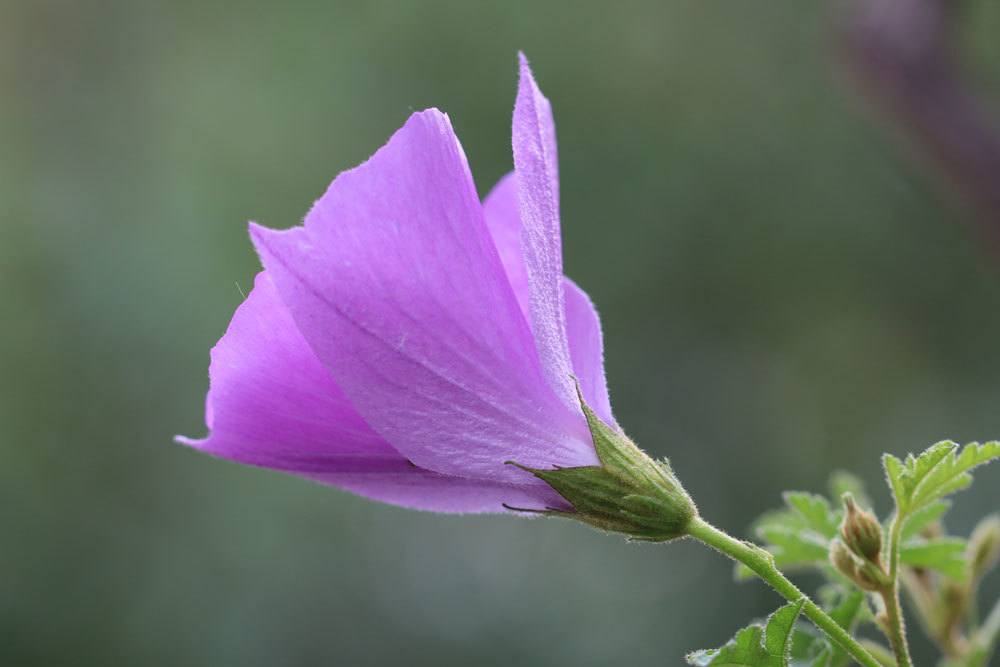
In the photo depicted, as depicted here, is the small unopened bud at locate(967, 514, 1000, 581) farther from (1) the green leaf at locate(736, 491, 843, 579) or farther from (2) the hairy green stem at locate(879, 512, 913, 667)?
(2) the hairy green stem at locate(879, 512, 913, 667)

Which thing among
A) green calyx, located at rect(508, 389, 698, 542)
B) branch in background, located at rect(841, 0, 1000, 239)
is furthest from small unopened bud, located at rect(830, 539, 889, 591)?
branch in background, located at rect(841, 0, 1000, 239)

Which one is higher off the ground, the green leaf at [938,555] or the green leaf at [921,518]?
the green leaf at [921,518]

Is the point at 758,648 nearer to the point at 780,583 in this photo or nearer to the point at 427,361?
the point at 780,583

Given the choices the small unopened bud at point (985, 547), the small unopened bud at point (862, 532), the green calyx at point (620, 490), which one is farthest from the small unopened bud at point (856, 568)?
the small unopened bud at point (985, 547)

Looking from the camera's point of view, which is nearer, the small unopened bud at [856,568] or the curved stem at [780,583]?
the curved stem at [780,583]

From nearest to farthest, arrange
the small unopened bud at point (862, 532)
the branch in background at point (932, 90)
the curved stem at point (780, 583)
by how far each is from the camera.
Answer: the curved stem at point (780, 583) → the small unopened bud at point (862, 532) → the branch in background at point (932, 90)

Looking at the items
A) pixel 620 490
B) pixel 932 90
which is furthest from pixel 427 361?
pixel 932 90

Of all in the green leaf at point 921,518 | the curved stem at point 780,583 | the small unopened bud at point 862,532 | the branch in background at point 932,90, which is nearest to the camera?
the curved stem at point 780,583

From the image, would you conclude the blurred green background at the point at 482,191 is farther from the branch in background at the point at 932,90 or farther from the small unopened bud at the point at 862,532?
the small unopened bud at the point at 862,532
